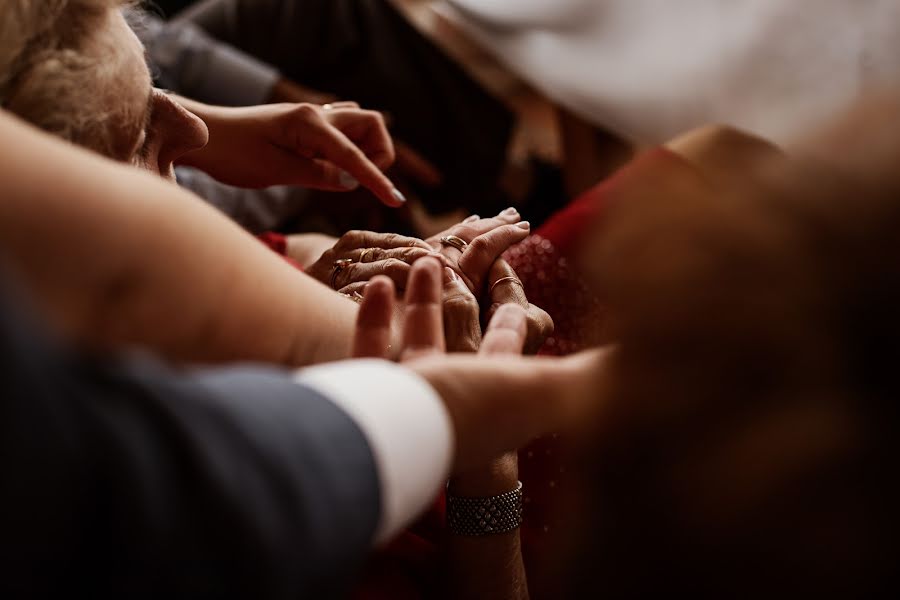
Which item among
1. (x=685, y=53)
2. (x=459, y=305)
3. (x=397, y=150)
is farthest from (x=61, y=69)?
(x=685, y=53)

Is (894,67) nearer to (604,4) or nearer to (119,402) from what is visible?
(604,4)

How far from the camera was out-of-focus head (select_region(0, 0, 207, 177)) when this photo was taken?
557mm

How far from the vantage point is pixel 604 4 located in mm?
1474

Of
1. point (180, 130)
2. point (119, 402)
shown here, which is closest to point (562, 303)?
point (180, 130)

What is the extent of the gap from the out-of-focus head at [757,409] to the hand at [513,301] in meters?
0.26

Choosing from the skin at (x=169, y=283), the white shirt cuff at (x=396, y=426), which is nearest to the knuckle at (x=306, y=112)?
the skin at (x=169, y=283)

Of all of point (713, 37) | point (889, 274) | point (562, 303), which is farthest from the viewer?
point (713, 37)

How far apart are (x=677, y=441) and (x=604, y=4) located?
120 centimetres

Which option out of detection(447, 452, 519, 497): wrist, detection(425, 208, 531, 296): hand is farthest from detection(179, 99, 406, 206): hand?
detection(447, 452, 519, 497): wrist

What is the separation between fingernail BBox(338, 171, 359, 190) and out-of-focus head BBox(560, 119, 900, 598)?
0.58 metres

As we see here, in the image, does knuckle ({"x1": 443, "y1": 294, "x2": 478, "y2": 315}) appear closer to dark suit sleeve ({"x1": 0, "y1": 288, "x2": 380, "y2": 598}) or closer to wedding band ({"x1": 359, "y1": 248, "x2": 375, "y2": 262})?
wedding band ({"x1": 359, "y1": 248, "x2": 375, "y2": 262})

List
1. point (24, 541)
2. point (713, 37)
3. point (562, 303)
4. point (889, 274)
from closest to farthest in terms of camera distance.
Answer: point (24, 541) < point (889, 274) < point (562, 303) < point (713, 37)

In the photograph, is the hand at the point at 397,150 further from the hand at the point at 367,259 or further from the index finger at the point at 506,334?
the index finger at the point at 506,334

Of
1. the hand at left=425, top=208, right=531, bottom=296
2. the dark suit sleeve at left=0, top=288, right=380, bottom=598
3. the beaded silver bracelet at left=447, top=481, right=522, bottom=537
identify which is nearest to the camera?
the dark suit sleeve at left=0, top=288, right=380, bottom=598
